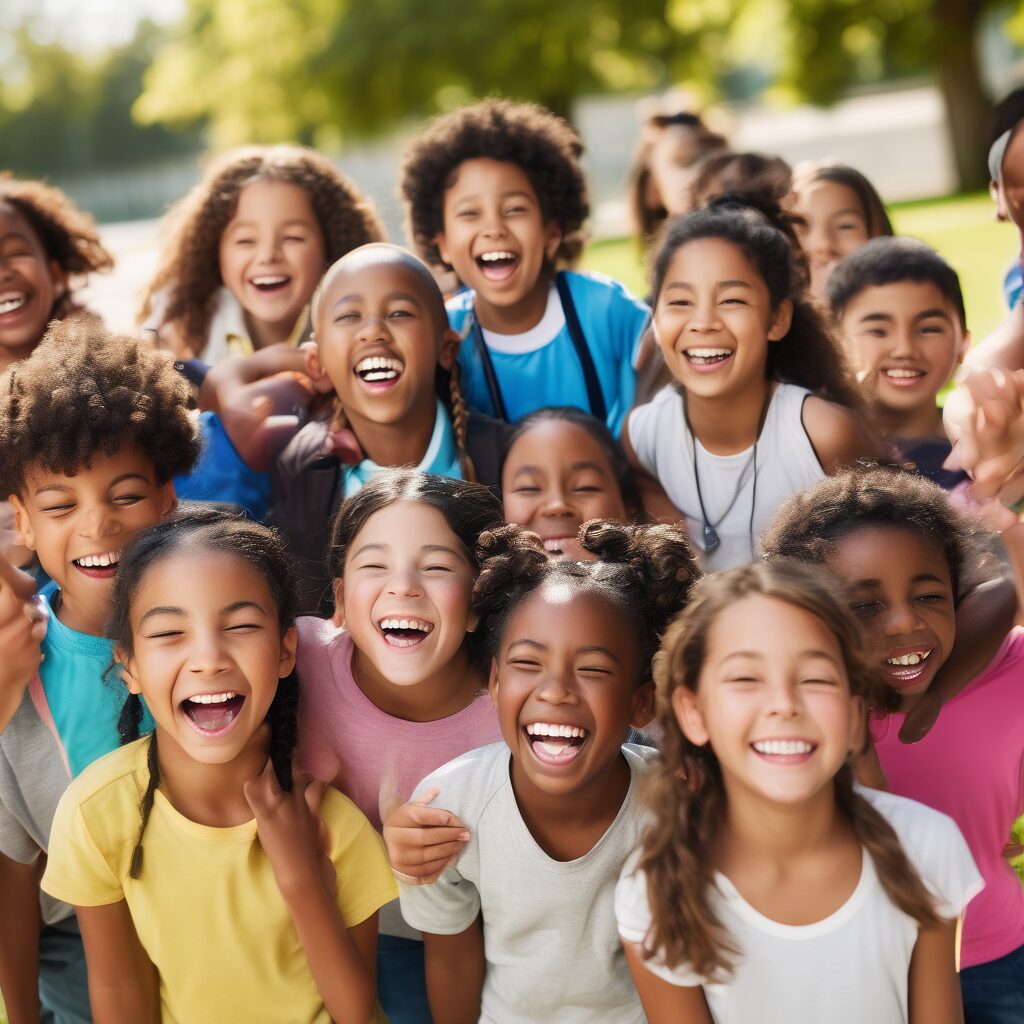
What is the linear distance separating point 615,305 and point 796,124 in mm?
35893

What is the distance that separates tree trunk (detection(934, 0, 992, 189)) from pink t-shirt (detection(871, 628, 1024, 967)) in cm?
1950

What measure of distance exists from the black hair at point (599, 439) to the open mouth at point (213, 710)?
A: 119 centimetres

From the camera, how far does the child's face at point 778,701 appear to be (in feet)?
7.08

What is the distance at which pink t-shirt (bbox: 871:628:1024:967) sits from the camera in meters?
2.66

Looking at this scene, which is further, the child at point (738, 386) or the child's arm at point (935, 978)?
the child at point (738, 386)

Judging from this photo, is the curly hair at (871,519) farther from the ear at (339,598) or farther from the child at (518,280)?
the child at (518,280)

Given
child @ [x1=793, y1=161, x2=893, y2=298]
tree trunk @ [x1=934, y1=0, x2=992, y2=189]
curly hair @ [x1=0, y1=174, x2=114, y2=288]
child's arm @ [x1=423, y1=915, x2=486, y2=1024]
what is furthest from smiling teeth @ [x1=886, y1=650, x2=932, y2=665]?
tree trunk @ [x1=934, y1=0, x2=992, y2=189]

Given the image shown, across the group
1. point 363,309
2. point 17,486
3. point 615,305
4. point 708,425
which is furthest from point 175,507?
point 615,305

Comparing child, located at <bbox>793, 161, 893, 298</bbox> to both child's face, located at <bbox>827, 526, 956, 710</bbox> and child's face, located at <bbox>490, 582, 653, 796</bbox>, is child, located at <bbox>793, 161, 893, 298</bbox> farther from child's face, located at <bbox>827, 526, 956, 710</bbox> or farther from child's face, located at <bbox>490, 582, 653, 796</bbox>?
child's face, located at <bbox>490, 582, 653, 796</bbox>

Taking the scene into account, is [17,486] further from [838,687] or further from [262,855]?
[838,687]

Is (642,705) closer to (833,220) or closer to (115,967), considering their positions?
(115,967)

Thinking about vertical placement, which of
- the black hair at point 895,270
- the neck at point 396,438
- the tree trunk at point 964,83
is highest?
the tree trunk at point 964,83

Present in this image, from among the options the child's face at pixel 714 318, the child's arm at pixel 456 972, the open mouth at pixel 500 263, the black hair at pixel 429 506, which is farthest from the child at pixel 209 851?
the open mouth at pixel 500 263

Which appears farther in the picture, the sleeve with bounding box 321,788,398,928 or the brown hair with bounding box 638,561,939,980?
the sleeve with bounding box 321,788,398,928
